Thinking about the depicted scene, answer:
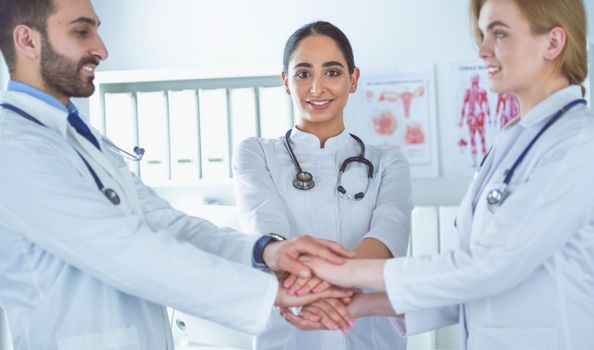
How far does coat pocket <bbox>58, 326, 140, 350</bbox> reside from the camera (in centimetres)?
148

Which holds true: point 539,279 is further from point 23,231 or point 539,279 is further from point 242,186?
point 23,231

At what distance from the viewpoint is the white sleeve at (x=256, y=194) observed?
6.61 feet

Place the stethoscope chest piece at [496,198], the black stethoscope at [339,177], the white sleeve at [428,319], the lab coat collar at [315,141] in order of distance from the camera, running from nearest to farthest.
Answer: the stethoscope chest piece at [496,198], the white sleeve at [428,319], the black stethoscope at [339,177], the lab coat collar at [315,141]

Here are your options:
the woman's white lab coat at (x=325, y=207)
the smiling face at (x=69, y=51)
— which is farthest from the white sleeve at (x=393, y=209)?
the smiling face at (x=69, y=51)

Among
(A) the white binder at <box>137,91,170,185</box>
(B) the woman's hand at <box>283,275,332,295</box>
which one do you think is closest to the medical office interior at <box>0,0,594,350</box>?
(A) the white binder at <box>137,91,170,185</box>

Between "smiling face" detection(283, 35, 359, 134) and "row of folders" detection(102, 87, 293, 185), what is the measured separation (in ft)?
3.91

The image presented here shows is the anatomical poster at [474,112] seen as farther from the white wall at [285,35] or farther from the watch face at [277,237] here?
the watch face at [277,237]

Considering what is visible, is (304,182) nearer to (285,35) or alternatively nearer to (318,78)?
(318,78)

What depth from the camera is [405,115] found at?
3717 mm

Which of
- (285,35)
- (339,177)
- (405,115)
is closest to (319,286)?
(339,177)

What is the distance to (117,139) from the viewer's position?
3520mm

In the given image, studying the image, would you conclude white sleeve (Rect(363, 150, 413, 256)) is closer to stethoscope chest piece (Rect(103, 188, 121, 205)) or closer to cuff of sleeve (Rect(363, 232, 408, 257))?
cuff of sleeve (Rect(363, 232, 408, 257))

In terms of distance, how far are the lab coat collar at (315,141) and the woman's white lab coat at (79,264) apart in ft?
2.24

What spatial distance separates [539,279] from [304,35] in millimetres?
1068
